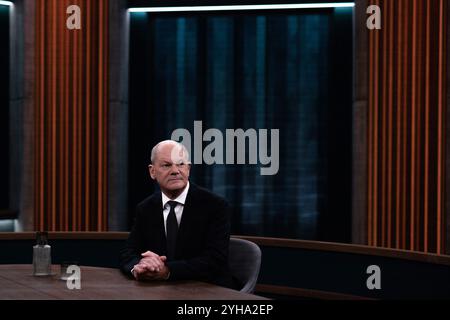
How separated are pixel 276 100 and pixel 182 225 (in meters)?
2.18

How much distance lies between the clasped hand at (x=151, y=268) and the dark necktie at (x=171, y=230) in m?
0.17

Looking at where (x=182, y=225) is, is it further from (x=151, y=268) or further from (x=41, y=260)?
(x=41, y=260)

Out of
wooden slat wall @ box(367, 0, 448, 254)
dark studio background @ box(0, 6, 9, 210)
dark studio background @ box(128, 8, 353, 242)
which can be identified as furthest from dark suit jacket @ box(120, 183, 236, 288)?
dark studio background @ box(0, 6, 9, 210)

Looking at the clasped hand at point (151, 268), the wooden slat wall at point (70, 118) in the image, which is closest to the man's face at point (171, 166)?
the clasped hand at point (151, 268)

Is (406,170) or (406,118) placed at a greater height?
(406,118)

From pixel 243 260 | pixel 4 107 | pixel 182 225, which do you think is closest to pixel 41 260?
pixel 182 225

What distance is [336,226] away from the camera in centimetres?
432

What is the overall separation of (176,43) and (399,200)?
182 cm

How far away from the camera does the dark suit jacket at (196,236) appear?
2.25 m

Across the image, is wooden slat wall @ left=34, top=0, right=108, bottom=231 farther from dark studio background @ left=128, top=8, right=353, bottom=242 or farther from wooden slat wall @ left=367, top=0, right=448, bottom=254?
wooden slat wall @ left=367, top=0, right=448, bottom=254

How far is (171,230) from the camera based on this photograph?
7.72 ft

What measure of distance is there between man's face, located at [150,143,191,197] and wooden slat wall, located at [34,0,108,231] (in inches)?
87.4
